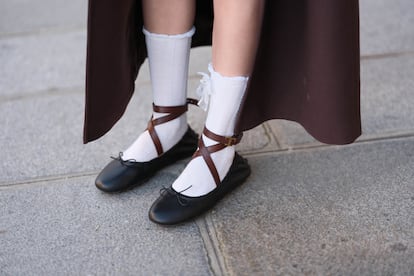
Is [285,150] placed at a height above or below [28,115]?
above

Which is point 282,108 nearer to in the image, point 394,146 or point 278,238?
point 278,238

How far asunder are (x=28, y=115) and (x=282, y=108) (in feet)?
3.64

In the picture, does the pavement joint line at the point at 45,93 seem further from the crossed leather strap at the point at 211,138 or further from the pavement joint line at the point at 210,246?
the pavement joint line at the point at 210,246

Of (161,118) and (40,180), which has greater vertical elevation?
(161,118)

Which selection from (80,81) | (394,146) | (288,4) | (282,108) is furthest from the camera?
(80,81)

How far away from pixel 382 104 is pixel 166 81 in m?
0.93

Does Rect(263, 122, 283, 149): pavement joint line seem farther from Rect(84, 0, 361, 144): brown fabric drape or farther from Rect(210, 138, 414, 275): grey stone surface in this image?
Rect(84, 0, 361, 144): brown fabric drape

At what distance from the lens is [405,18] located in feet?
9.52

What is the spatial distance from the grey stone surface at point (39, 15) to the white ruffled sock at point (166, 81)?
1558 mm

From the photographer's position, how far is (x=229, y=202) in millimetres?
1663

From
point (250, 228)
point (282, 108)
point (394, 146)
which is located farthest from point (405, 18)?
point (250, 228)

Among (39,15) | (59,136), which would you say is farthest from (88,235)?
(39,15)

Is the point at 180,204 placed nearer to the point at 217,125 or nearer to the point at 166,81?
the point at 217,125

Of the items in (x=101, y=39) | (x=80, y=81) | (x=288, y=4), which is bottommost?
(x=80, y=81)
